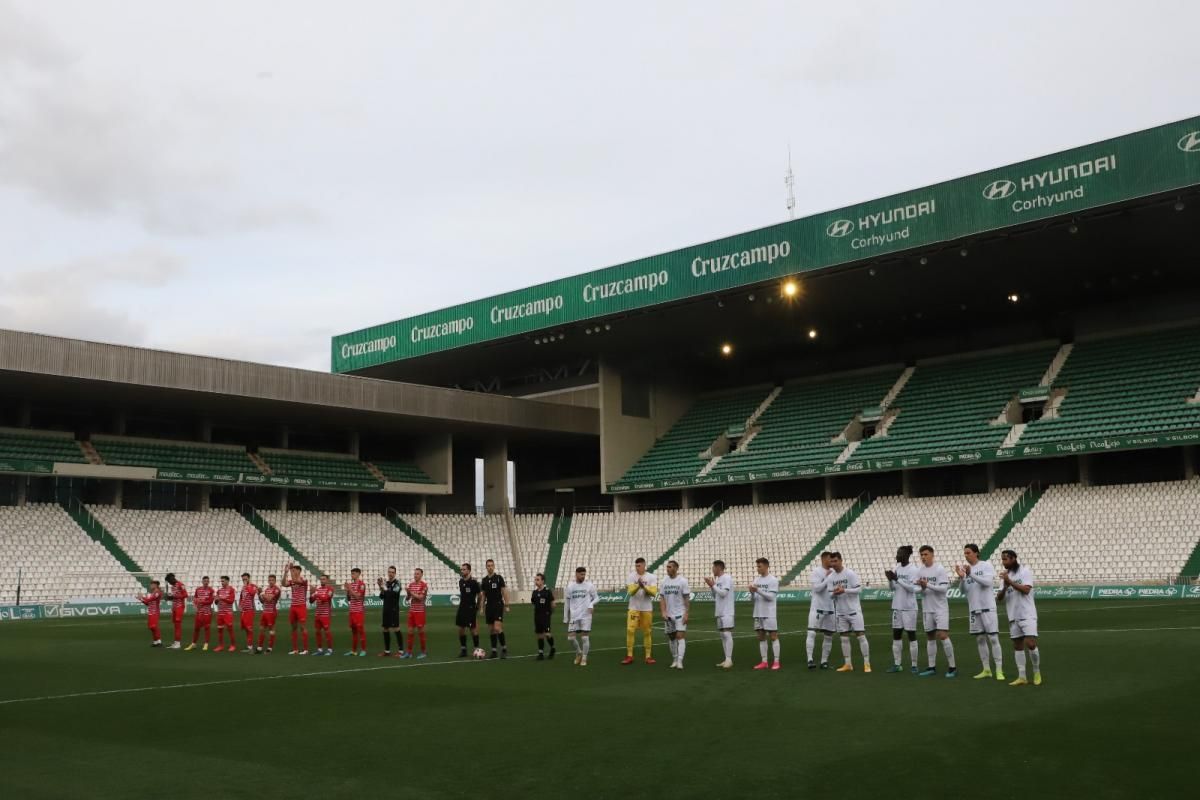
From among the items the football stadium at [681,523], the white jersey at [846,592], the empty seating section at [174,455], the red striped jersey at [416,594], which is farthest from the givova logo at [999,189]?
the empty seating section at [174,455]

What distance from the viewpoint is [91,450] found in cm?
4678

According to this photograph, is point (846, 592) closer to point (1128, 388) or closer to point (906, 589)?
point (906, 589)

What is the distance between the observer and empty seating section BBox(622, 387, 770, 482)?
180 feet

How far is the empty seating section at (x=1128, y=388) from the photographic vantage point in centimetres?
4056

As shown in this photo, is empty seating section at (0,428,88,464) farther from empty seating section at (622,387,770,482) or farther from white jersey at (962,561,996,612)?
white jersey at (962,561,996,612)

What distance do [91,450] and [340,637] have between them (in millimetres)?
25351

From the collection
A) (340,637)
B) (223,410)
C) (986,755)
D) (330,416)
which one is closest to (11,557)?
(223,410)

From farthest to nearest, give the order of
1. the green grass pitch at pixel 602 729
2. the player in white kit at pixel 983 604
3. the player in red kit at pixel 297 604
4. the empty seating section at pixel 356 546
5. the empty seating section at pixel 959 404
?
the empty seating section at pixel 356 546 → the empty seating section at pixel 959 404 → the player in red kit at pixel 297 604 → the player in white kit at pixel 983 604 → the green grass pitch at pixel 602 729

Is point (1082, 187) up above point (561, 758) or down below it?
above

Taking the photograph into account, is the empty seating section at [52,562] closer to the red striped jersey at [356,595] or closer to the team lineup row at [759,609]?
the team lineup row at [759,609]

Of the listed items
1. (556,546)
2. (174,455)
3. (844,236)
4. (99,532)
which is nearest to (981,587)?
(844,236)

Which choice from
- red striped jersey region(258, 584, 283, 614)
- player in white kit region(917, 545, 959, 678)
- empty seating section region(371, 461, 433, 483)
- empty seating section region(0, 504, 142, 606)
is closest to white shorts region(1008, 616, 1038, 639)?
player in white kit region(917, 545, 959, 678)

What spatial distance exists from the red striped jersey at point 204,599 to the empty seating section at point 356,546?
73.6 feet

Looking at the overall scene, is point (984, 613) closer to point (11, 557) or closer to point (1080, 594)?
point (1080, 594)
